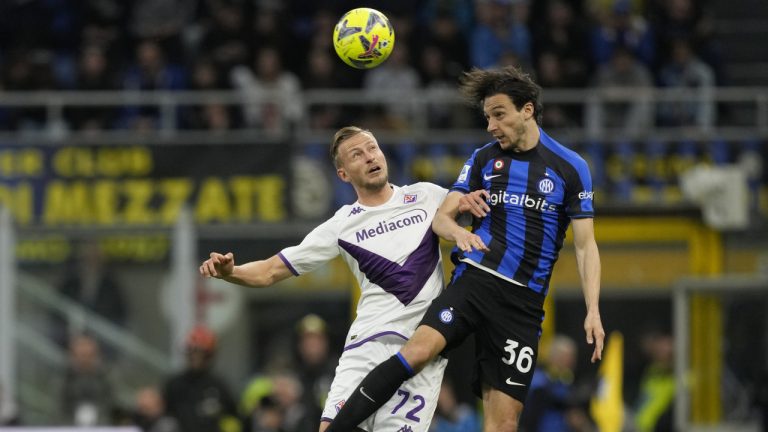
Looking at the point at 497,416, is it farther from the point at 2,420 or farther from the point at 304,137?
the point at 304,137

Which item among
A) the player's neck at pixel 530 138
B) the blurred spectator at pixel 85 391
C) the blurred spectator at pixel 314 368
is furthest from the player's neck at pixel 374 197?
the blurred spectator at pixel 85 391

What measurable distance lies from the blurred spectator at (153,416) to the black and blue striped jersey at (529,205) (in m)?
5.52

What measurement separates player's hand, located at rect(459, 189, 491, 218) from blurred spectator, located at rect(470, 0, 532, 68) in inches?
328

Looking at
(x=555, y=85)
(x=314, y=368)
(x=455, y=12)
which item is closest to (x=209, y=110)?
(x=455, y=12)

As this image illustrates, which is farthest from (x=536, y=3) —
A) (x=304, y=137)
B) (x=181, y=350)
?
(x=181, y=350)

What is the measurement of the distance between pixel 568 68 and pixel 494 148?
8377 millimetres

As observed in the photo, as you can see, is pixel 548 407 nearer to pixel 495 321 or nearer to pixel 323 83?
pixel 323 83

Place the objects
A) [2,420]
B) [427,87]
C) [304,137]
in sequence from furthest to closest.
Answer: [427,87], [304,137], [2,420]

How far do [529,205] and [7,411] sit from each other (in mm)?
6980

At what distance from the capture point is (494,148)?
368 inches

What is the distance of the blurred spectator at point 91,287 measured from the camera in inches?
623

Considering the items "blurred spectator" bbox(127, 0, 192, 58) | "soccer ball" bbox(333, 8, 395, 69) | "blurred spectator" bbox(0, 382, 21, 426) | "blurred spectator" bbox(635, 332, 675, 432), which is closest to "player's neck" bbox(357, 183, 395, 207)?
"soccer ball" bbox(333, 8, 395, 69)

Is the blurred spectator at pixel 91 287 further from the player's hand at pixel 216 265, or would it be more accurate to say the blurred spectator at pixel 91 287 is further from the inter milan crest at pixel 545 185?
the inter milan crest at pixel 545 185

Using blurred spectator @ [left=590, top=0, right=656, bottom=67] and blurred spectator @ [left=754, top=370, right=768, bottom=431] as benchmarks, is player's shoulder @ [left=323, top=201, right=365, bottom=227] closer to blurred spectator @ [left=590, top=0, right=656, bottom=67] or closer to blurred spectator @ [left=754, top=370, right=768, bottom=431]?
blurred spectator @ [left=754, top=370, right=768, bottom=431]
